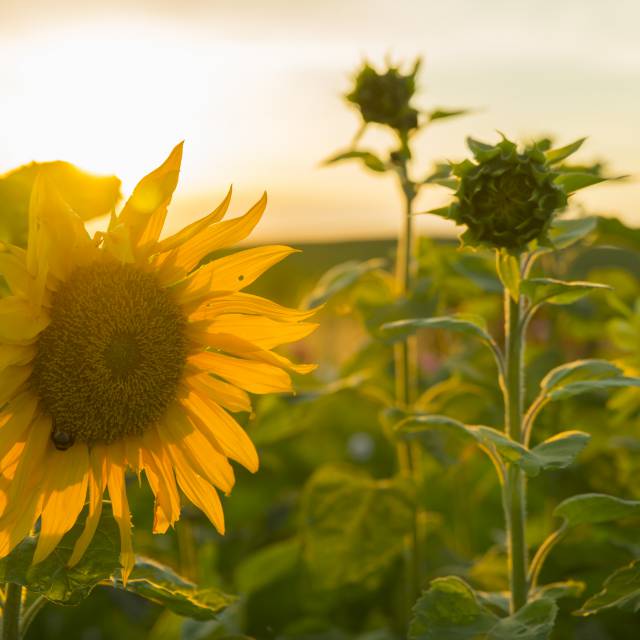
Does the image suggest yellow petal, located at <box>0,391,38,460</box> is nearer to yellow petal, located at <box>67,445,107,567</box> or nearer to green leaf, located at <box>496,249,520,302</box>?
yellow petal, located at <box>67,445,107,567</box>

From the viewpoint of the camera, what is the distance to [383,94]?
1970 mm

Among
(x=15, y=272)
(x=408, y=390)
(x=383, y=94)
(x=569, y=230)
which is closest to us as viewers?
(x=15, y=272)

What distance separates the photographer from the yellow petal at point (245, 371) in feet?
5.10

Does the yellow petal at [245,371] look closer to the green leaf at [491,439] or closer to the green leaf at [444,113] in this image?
the green leaf at [491,439]

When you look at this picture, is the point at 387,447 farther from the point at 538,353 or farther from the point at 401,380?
the point at 401,380

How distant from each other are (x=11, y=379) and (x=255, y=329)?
1.24 feet

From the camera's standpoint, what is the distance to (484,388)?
235 cm

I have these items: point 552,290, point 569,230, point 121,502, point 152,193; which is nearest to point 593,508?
point 552,290

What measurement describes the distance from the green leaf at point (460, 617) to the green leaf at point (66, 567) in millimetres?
460

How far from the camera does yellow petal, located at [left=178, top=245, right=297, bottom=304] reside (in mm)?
1489

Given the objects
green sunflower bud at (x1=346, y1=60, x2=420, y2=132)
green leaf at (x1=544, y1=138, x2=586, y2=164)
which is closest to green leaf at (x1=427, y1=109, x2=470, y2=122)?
Result: green sunflower bud at (x1=346, y1=60, x2=420, y2=132)

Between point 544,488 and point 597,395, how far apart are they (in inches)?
13.2

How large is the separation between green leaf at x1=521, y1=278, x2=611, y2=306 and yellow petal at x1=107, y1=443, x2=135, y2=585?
2.20 feet

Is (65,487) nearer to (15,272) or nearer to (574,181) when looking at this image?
(15,272)
